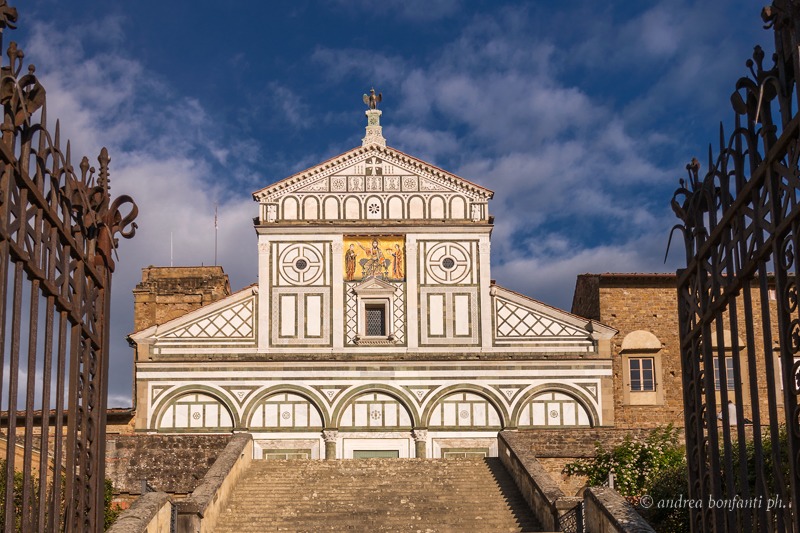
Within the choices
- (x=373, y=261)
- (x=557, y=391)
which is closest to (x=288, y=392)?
(x=373, y=261)

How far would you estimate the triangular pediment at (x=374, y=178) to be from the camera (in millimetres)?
37688

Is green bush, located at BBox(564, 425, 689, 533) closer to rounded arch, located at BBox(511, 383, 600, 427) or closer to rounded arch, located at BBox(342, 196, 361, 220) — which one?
rounded arch, located at BBox(511, 383, 600, 427)

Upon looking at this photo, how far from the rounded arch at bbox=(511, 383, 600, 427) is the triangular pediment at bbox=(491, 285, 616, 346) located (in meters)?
1.40

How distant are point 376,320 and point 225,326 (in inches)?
186

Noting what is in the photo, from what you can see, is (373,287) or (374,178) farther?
(374,178)

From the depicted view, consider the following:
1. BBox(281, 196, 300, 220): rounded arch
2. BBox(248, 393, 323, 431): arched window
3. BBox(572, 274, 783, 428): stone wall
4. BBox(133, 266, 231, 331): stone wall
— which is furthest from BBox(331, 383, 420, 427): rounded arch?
BBox(133, 266, 231, 331): stone wall

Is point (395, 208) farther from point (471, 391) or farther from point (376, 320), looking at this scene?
point (471, 391)

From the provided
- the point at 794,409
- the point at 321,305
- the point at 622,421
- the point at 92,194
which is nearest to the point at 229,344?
the point at 321,305

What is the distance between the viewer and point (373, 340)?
36562mm

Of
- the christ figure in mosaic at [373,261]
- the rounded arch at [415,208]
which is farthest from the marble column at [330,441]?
the rounded arch at [415,208]

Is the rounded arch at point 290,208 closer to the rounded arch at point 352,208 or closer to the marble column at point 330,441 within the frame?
the rounded arch at point 352,208

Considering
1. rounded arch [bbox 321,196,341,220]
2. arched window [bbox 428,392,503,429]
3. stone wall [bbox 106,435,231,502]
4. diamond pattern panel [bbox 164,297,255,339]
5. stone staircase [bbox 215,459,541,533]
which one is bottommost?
stone staircase [bbox 215,459,541,533]

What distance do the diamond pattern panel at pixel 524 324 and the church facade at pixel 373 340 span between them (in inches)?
1.7

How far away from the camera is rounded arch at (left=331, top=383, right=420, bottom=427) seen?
3575cm
